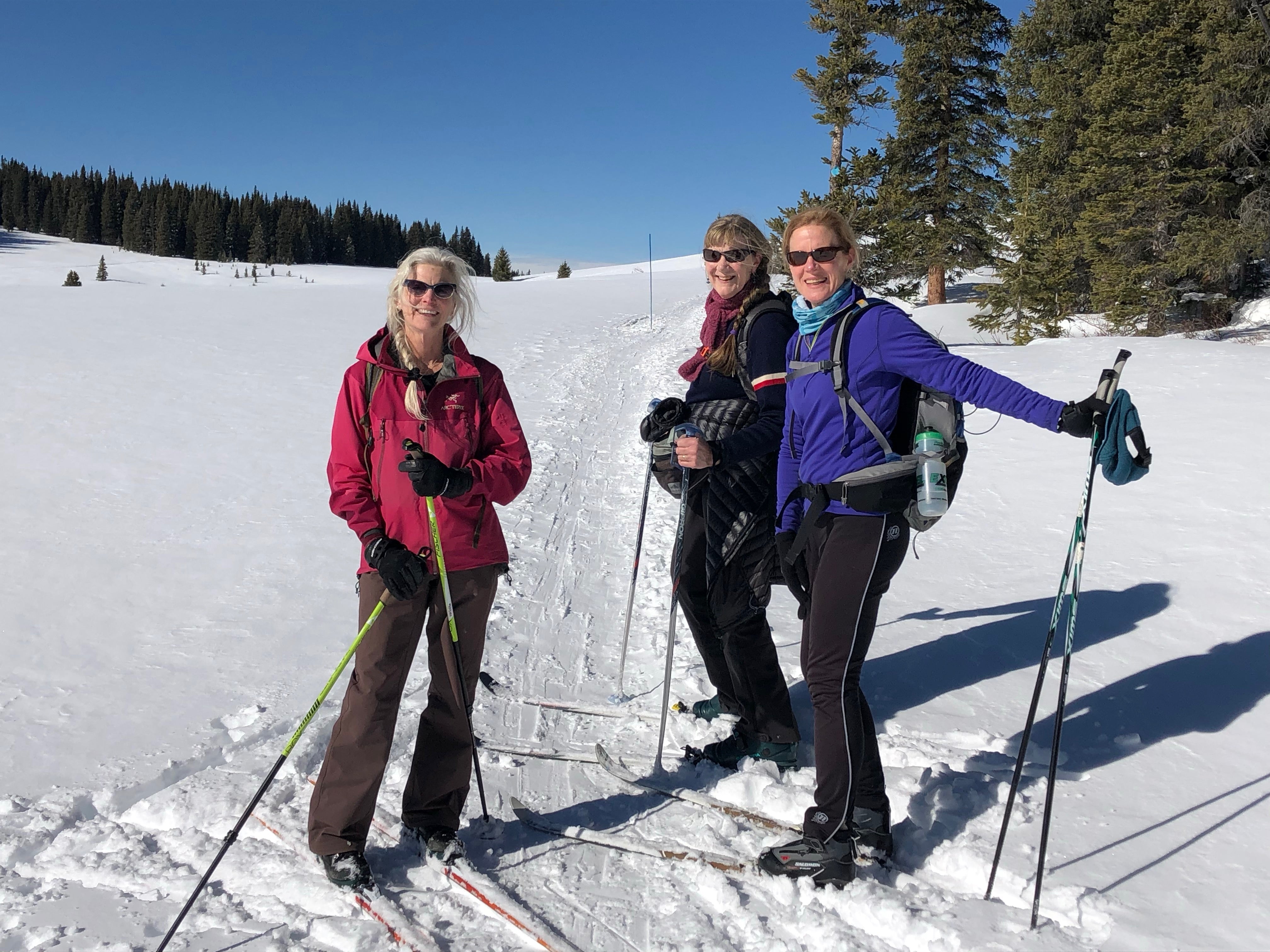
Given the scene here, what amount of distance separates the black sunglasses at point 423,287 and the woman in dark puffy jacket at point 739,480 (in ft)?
3.47

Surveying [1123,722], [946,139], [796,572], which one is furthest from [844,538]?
[946,139]

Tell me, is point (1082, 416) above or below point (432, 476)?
above

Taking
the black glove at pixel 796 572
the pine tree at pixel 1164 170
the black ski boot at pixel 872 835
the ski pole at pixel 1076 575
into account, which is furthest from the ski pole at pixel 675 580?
the pine tree at pixel 1164 170

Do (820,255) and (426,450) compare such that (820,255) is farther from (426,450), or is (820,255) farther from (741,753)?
(741,753)

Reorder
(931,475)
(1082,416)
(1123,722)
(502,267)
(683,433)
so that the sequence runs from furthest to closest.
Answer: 1. (502,267)
2. (1123,722)
3. (683,433)
4. (931,475)
5. (1082,416)

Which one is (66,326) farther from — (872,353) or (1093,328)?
(1093,328)

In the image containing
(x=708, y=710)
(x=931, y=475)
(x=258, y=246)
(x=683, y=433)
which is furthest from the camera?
(x=258, y=246)

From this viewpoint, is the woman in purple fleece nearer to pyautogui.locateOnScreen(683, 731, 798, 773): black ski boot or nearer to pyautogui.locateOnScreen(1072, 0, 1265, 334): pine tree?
pyautogui.locateOnScreen(683, 731, 798, 773): black ski boot

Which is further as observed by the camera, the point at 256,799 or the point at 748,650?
the point at 748,650

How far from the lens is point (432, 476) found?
101 inches

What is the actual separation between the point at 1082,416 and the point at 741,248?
146cm

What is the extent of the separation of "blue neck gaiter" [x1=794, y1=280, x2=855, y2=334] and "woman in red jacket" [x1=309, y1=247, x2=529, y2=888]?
42.8 inches

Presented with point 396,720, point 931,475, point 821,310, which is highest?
point 821,310

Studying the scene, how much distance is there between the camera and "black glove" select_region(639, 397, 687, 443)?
11.1 feet
